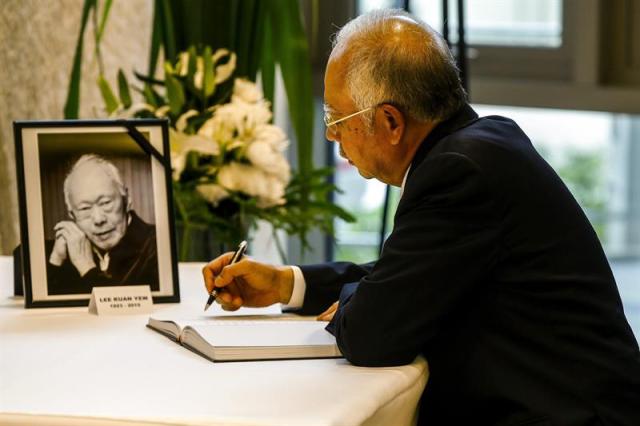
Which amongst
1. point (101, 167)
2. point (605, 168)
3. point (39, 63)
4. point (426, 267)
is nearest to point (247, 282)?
point (101, 167)

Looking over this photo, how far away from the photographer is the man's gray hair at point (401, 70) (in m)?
1.49

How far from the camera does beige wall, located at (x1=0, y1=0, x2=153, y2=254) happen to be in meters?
2.55

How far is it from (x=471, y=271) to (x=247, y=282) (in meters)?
0.44

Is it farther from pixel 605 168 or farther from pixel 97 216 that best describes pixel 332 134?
pixel 605 168

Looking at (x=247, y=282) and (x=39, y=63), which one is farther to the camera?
(x=39, y=63)

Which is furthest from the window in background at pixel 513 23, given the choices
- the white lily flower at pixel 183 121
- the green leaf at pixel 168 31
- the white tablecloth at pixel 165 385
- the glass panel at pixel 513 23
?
the white tablecloth at pixel 165 385

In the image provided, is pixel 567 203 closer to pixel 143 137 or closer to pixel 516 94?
pixel 143 137

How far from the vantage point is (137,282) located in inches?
71.4

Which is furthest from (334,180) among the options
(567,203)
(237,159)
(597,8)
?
(567,203)

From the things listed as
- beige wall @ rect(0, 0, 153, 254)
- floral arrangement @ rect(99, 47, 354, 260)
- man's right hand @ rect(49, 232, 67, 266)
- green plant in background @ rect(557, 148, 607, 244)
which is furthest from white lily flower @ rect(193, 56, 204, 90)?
green plant in background @ rect(557, 148, 607, 244)

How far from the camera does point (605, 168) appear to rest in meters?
3.48

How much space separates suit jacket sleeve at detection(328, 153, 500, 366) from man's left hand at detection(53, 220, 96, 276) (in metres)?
0.54

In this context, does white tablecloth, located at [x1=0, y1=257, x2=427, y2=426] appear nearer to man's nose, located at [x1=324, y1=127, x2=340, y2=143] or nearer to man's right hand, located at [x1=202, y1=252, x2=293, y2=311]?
man's right hand, located at [x1=202, y1=252, x2=293, y2=311]

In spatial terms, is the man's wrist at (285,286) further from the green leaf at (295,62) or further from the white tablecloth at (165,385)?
the green leaf at (295,62)
